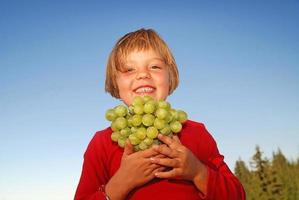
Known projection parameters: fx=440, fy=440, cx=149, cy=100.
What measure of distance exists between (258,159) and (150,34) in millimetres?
68307

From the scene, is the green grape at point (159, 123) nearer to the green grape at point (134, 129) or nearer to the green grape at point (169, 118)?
the green grape at point (169, 118)

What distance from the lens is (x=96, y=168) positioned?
5.42 metres

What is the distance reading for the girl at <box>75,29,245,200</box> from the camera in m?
4.76

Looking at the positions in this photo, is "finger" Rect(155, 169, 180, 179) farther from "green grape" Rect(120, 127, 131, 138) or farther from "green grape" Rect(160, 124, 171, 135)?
"green grape" Rect(120, 127, 131, 138)

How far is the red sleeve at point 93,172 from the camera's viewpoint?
210 inches

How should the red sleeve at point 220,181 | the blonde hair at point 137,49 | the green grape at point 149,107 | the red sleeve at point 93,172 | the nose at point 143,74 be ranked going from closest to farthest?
the green grape at point 149,107 < the red sleeve at point 220,181 < the red sleeve at point 93,172 < the nose at point 143,74 < the blonde hair at point 137,49

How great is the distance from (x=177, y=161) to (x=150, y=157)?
0.29 m

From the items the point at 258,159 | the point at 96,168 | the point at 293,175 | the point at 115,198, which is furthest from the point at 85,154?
the point at 293,175

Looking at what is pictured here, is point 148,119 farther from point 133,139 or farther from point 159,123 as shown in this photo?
point 133,139

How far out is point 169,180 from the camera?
5.18 meters

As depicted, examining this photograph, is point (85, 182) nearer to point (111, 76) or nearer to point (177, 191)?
point (177, 191)

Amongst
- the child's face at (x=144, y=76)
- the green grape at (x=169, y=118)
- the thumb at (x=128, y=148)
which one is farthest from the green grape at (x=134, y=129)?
the child's face at (x=144, y=76)

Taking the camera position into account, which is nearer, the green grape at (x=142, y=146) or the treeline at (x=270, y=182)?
the green grape at (x=142, y=146)

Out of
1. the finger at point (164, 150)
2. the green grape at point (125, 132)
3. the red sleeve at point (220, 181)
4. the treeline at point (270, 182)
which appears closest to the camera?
the finger at point (164, 150)
